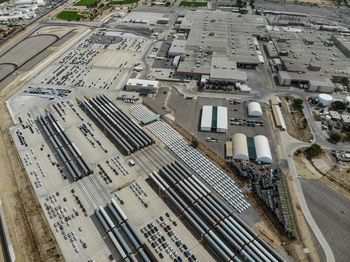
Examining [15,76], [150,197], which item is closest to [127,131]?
[150,197]

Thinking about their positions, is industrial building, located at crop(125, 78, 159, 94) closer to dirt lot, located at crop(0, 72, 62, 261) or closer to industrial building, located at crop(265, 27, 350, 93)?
dirt lot, located at crop(0, 72, 62, 261)

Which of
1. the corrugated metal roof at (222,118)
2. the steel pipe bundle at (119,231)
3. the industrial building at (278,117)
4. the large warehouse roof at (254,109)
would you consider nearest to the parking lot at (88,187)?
the steel pipe bundle at (119,231)

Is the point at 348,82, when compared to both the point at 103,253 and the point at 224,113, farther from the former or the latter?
the point at 103,253

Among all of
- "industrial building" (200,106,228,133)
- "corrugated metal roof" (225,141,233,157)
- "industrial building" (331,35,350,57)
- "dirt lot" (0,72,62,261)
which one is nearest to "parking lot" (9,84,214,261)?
"dirt lot" (0,72,62,261)

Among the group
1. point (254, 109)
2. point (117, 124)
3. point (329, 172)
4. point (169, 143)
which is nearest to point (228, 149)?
point (169, 143)

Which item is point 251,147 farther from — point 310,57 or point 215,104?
point 310,57
